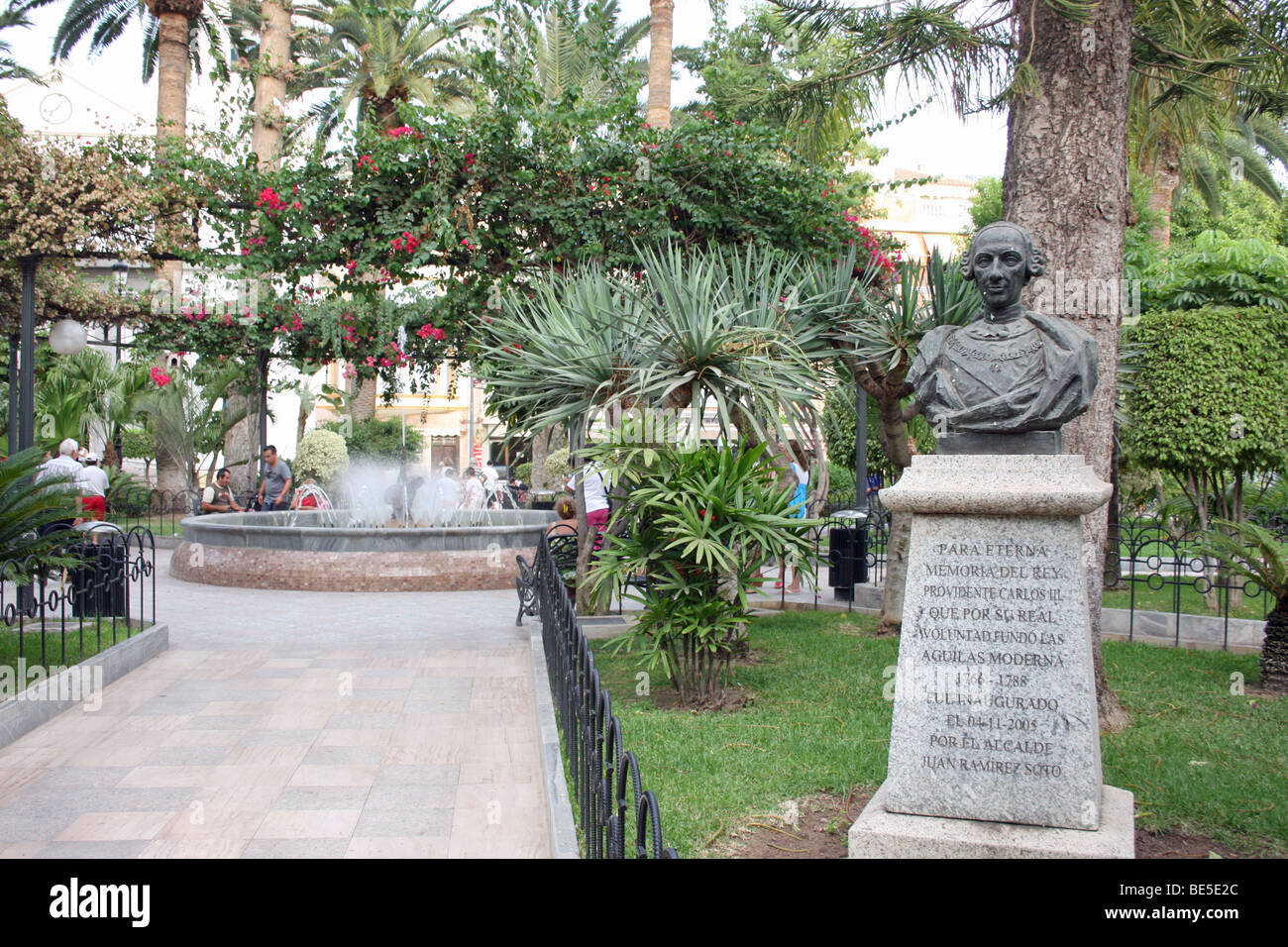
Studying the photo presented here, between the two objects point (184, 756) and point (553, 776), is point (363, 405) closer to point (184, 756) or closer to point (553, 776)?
point (184, 756)

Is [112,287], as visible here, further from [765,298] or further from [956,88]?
[956,88]

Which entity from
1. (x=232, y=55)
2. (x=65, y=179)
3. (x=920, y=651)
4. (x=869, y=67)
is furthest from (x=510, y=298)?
(x=232, y=55)

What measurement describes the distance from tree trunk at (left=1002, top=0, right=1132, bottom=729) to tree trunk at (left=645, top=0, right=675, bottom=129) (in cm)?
1340

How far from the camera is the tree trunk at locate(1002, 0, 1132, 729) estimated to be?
19.9 feet

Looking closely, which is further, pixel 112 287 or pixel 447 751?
pixel 112 287

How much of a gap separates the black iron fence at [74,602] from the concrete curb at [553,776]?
296 cm

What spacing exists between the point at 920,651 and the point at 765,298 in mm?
4252

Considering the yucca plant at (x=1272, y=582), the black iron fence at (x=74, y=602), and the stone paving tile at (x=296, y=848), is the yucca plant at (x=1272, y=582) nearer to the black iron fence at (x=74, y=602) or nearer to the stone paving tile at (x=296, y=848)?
the stone paving tile at (x=296, y=848)

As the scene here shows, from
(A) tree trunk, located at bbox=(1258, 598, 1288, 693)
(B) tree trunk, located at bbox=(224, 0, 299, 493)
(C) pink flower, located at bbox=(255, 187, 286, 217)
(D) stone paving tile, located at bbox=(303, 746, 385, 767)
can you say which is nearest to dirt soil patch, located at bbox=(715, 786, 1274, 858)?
(D) stone paving tile, located at bbox=(303, 746, 385, 767)

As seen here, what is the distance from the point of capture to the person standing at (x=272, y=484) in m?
16.0

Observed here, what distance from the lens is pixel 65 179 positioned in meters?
10.4

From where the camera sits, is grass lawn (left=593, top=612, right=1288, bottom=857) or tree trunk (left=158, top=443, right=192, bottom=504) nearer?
Result: grass lawn (left=593, top=612, right=1288, bottom=857)

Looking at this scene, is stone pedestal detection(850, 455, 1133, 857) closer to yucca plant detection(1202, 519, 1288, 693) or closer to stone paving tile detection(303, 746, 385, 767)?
stone paving tile detection(303, 746, 385, 767)

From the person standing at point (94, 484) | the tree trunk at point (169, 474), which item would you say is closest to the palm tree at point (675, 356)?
the person standing at point (94, 484)
